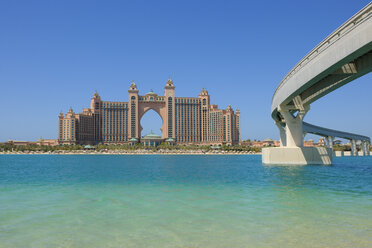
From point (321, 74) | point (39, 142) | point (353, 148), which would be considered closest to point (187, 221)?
point (321, 74)

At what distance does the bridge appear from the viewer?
57.8 feet

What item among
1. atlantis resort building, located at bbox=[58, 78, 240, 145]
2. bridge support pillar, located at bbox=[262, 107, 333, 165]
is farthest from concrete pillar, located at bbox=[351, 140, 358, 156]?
bridge support pillar, located at bbox=[262, 107, 333, 165]

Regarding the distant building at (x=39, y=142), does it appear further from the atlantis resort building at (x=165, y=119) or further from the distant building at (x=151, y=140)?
the distant building at (x=151, y=140)

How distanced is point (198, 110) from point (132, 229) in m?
167

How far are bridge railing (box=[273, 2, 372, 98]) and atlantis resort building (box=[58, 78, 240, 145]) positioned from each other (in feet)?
452

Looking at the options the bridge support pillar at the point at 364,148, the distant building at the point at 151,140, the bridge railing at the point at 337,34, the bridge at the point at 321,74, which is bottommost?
the bridge support pillar at the point at 364,148

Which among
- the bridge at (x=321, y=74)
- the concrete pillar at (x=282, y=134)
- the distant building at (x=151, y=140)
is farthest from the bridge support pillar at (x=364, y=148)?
the distant building at (x=151, y=140)

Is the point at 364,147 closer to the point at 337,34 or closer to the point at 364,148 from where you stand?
the point at 364,148

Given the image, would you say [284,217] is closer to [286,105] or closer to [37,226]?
[37,226]

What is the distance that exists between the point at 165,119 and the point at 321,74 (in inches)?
5858

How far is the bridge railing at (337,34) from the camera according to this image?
58.1 ft

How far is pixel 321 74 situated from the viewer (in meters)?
23.0

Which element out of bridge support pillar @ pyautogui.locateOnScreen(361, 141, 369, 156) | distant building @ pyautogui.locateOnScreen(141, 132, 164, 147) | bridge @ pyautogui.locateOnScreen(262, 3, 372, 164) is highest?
bridge @ pyautogui.locateOnScreen(262, 3, 372, 164)

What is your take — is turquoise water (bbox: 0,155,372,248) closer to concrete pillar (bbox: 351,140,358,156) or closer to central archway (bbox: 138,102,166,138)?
concrete pillar (bbox: 351,140,358,156)
